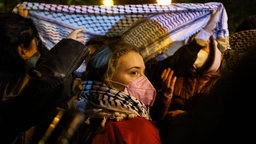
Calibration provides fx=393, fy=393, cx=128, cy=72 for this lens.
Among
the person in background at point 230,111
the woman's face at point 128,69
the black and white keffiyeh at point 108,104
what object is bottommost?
the black and white keffiyeh at point 108,104

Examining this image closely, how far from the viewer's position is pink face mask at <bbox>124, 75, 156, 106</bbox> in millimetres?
3025

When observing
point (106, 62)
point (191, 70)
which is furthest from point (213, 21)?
point (106, 62)

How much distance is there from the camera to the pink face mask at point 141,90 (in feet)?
9.93

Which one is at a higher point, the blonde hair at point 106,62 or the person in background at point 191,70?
the blonde hair at point 106,62

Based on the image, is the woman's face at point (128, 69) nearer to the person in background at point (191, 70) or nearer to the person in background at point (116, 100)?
the person in background at point (116, 100)

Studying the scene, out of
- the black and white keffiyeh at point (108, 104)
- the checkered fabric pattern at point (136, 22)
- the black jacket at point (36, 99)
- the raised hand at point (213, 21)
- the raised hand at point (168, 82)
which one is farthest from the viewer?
the raised hand at point (213, 21)

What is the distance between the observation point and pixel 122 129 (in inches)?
103

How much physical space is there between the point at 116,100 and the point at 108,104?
0.22 feet

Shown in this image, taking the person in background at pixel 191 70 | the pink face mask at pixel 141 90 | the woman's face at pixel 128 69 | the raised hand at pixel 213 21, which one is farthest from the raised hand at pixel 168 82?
the raised hand at pixel 213 21

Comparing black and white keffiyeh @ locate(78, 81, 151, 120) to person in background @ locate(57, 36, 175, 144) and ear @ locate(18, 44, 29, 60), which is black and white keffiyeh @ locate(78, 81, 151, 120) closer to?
person in background @ locate(57, 36, 175, 144)

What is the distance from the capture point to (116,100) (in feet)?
9.37

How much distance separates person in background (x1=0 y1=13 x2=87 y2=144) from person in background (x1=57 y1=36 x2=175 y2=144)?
8.6 inches

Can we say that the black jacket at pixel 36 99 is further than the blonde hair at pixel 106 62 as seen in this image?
No

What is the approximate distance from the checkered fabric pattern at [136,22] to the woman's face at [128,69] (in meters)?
0.72
